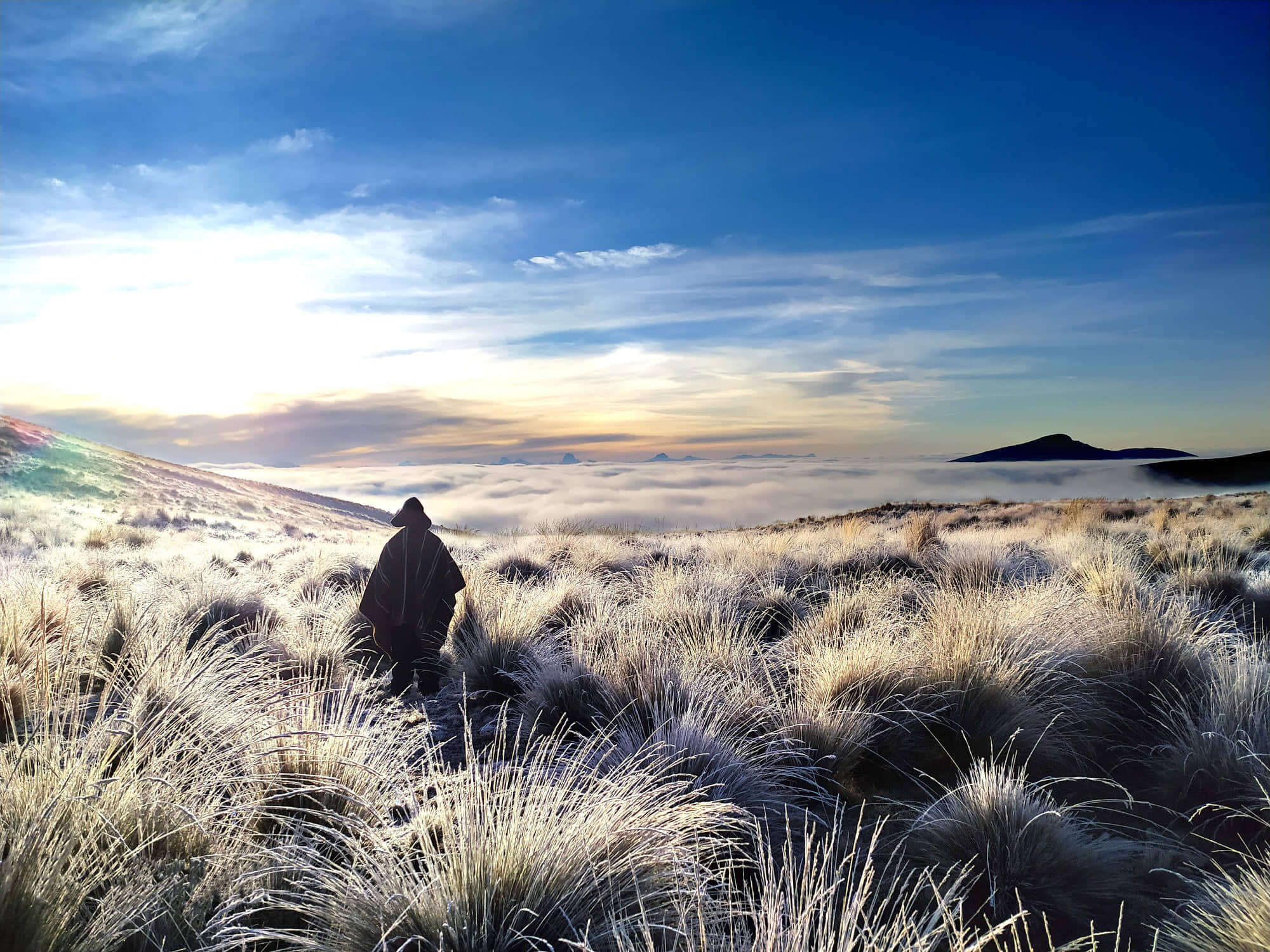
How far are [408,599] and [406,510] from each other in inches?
29.0

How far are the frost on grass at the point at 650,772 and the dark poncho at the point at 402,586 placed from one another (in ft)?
1.31

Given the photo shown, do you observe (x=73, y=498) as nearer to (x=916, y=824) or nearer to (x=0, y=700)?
(x=0, y=700)

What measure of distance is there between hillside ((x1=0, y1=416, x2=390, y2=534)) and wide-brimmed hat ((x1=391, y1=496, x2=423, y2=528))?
81.6ft

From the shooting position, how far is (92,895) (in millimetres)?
2477

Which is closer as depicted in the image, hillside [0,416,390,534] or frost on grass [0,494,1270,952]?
frost on grass [0,494,1270,952]

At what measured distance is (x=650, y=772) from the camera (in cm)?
374

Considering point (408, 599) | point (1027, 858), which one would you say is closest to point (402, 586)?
point (408, 599)

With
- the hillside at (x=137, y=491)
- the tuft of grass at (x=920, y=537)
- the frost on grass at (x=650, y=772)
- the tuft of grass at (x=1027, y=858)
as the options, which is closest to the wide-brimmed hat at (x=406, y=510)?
the frost on grass at (x=650, y=772)

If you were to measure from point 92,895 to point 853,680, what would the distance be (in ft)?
13.0

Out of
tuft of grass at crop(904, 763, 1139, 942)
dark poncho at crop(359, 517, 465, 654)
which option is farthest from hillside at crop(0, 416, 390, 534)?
tuft of grass at crop(904, 763, 1139, 942)

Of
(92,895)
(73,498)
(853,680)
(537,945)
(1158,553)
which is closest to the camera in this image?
(537,945)

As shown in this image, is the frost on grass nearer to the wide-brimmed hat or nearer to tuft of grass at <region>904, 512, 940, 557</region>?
the wide-brimmed hat

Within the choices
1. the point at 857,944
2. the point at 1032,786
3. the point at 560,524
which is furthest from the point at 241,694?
the point at 560,524

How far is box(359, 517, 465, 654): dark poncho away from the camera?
624 centimetres
